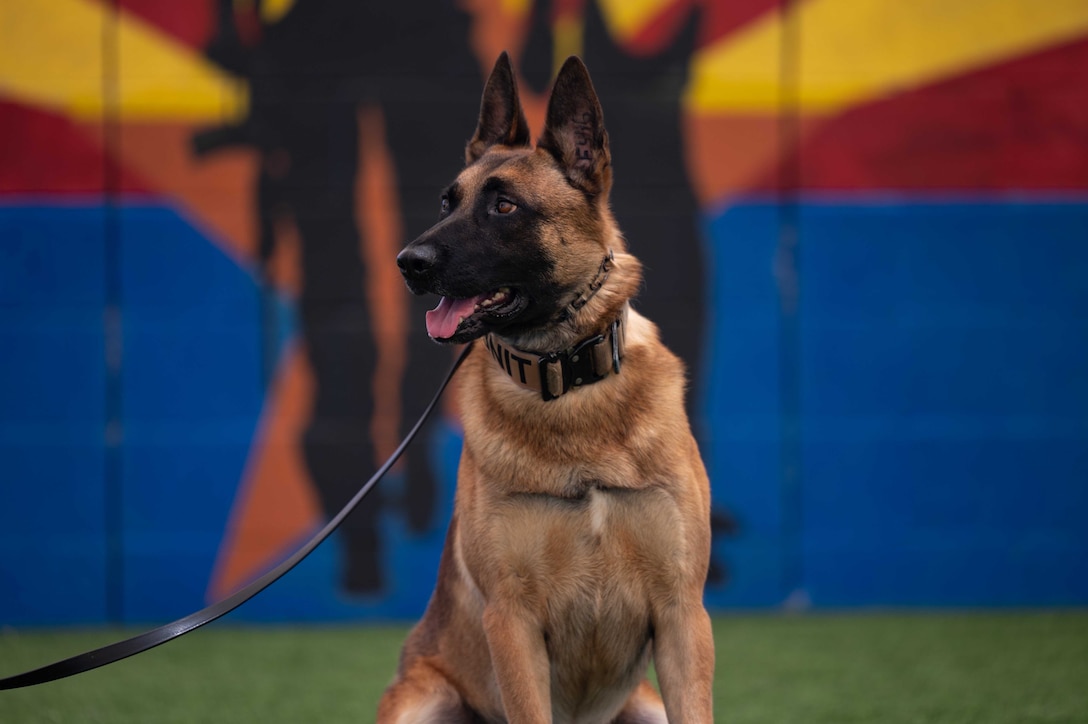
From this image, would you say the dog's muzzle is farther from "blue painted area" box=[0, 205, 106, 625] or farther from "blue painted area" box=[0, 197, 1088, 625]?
"blue painted area" box=[0, 205, 106, 625]

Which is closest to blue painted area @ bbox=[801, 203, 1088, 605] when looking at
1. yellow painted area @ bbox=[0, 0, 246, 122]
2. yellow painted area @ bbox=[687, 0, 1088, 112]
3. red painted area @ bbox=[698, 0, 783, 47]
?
yellow painted area @ bbox=[687, 0, 1088, 112]

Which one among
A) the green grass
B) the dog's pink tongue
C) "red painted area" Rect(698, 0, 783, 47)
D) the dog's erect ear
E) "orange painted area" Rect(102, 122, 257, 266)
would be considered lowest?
the green grass

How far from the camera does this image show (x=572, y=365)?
84.0 inches

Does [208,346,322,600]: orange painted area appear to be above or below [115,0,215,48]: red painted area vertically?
below

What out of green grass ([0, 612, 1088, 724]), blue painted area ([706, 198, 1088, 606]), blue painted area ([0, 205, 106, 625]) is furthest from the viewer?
blue painted area ([706, 198, 1088, 606])

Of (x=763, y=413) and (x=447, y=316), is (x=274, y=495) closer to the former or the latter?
(x=763, y=413)

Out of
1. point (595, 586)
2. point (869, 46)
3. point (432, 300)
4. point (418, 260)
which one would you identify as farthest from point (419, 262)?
point (869, 46)

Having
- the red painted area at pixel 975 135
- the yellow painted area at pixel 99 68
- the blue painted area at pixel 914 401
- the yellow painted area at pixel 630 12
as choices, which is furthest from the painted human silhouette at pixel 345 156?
the red painted area at pixel 975 135

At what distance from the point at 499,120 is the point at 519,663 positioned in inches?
42.5

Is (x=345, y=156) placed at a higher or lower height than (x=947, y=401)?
higher

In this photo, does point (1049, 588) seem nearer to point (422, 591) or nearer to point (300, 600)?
point (422, 591)

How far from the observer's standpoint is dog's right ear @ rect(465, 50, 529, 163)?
2.30 m

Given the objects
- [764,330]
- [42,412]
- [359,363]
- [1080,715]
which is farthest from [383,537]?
[1080,715]

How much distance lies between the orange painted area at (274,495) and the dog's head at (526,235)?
2743 mm
